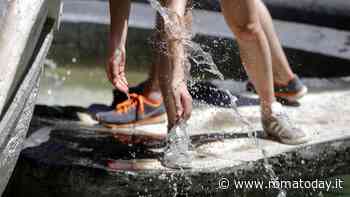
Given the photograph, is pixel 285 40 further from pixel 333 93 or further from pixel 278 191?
pixel 278 191

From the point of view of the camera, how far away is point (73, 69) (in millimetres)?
5309

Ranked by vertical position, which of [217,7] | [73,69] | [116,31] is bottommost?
[73,69]

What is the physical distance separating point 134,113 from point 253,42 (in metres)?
0.69

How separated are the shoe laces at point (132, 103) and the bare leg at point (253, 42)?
1.81 ft

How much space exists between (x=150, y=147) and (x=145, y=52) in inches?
70.2

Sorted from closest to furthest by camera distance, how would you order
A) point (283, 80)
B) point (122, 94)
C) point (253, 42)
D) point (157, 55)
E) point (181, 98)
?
point (181, 98)
point (253, 42)
point (157, 55)
point (122, 94)
point (283, 80)

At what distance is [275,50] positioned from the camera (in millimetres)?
4094

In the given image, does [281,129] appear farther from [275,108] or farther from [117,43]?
[117,43]

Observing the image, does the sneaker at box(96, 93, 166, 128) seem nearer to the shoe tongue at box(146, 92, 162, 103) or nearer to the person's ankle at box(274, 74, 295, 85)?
the shoe tongue at box(146, 92, 162, 103)

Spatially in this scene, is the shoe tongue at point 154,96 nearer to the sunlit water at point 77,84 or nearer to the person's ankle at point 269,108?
the person's ankle at point 269,108

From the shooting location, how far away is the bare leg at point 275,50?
4.00 meters

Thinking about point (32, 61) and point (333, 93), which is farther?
point (333, 93)

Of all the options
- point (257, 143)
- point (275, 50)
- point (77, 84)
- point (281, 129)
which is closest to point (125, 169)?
point (257, 143)

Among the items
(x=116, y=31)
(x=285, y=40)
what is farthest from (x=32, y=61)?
(x=285, y=40)
